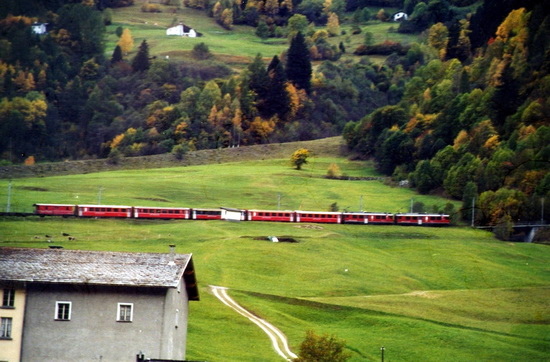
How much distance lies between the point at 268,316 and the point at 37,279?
30.7 meters

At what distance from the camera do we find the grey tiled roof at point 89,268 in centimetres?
6531

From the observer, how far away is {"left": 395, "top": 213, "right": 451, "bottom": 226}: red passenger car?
15325 cm

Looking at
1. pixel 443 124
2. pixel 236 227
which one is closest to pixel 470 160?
pixel 443 124

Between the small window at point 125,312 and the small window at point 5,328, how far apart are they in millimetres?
5646

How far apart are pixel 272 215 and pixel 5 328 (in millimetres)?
87641

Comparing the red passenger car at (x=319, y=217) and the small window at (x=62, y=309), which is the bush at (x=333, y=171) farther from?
the small window at (x=62, y=309)

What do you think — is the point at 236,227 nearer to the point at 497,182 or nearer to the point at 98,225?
the point at 98,225

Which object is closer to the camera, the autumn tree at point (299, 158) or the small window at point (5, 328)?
the small window at point (5, 328)

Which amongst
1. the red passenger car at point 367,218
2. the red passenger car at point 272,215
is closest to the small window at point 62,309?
the red passenger car at point 272,215

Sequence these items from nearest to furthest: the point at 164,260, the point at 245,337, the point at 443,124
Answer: the point at 164,260
the point at 245,337
the point at 443,124

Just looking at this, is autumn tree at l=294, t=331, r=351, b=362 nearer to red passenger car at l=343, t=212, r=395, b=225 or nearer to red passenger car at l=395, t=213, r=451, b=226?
red passenger car at l=343, t=212, r=395, b=225

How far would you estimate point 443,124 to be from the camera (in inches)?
7869

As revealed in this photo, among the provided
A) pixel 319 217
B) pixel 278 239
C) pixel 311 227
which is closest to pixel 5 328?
pixel 278 239

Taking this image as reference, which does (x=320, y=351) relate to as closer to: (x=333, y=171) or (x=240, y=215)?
(x=240, y=215)
